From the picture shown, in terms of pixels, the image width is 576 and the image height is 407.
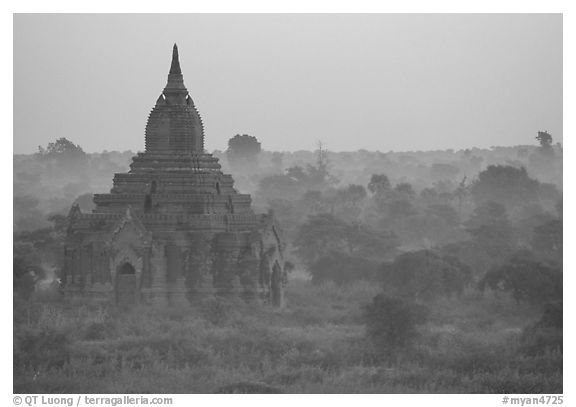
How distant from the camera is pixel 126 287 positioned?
4691cm

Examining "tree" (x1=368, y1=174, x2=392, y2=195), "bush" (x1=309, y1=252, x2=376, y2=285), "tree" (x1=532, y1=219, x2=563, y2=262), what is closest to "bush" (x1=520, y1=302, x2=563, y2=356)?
"bush" (x1=309, y1=252, x2=376, y2=285)

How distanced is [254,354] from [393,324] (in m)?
3.43

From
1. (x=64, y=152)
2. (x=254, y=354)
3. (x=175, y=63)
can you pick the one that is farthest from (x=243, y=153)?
(x=254, y=354)

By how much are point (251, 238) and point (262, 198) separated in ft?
164

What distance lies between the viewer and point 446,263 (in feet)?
171

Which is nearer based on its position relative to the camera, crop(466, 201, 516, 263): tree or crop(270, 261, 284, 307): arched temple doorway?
crop(270, 261, 284, 307): arched temple doorway

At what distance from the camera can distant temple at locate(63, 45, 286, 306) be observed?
4681 centimetres

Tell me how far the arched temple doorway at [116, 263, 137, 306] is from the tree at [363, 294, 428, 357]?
8.12m

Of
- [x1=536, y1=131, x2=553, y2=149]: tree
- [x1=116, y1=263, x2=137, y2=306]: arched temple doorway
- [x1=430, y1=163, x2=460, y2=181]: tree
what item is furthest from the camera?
[x1=430, y1=163, x2=460, y2=181]: tree

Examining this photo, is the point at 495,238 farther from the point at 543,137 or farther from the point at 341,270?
the point at 543,137

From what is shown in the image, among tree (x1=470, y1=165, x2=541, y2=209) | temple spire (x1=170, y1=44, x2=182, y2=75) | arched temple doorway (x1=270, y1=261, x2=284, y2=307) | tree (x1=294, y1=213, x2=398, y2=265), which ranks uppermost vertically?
temple spire (x1=170, y1=44, x2=182, y2=75)

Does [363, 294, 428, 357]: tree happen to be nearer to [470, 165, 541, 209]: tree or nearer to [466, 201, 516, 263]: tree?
[466, 201, 516, 263]: tree

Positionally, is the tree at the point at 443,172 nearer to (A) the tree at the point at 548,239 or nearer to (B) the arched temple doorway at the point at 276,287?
(A) the tree at the point at 548,239
